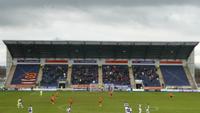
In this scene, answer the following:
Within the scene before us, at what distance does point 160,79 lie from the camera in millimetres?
116188

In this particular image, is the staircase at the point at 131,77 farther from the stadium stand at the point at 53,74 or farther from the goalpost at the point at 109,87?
the stadium stand at the point at 53,74

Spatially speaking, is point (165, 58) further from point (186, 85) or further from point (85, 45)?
point (85, 45)

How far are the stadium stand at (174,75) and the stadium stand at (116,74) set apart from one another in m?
10.6

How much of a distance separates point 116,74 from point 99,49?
8429mm

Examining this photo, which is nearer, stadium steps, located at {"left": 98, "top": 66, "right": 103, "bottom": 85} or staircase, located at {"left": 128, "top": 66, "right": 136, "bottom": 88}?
staircase, located at {"left": 128, "top": 66, "right": 136, "bottom": 88}

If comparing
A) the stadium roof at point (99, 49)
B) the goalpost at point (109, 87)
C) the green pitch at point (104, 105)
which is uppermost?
the stadium roof at point (99, 49)

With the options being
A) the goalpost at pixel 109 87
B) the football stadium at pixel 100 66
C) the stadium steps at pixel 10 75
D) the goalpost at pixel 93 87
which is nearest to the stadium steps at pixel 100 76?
the football stadium at pixel 100 66

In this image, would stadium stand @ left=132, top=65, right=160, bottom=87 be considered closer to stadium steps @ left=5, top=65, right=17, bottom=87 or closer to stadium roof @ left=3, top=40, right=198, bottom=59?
stadium roof @ left=3, top=40, right=198, bottom=59

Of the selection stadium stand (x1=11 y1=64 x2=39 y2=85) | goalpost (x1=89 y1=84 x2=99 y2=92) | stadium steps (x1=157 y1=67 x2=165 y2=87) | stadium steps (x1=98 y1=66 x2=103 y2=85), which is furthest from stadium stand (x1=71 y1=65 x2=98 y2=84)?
stadium steps (x1=157 y1=67 x2=165 y2=87)

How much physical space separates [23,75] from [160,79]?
37.5 meters

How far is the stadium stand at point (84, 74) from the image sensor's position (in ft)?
377

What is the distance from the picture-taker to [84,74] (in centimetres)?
11731

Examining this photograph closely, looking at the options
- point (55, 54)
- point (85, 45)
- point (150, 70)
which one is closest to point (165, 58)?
point (150, 70)

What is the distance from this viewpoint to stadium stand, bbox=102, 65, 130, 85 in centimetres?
11525
